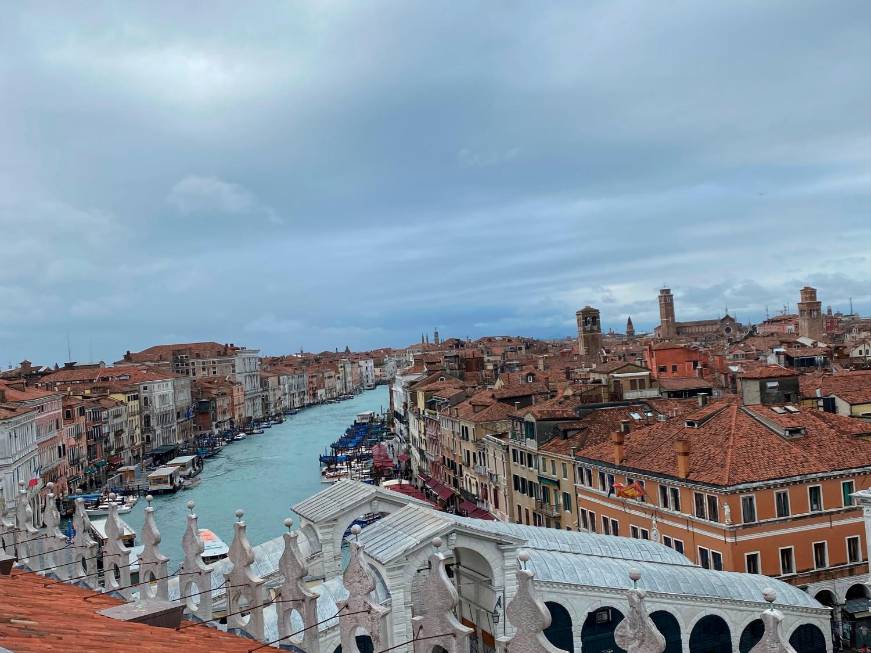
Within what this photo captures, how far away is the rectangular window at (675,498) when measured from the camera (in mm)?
20875

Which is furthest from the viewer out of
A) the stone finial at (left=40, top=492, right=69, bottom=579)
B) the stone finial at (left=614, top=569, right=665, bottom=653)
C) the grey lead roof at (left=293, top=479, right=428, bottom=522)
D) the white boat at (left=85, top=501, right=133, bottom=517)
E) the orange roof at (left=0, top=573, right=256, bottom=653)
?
the white boat at (left=85, top=501, right=133, bottom=517)

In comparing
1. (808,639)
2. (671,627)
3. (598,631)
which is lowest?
(808,639)

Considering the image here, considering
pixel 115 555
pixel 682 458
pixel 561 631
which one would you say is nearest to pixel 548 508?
pixel 682 458

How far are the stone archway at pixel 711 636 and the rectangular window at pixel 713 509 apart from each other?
3.66 m

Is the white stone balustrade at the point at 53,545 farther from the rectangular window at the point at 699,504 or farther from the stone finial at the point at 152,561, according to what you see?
the rectangular window at the point at 699,504

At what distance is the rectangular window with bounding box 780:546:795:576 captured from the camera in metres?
19.5

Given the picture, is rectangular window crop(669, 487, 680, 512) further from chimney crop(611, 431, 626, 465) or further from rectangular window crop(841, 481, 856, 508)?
rectangular window crop(841, 481, 856, 508)

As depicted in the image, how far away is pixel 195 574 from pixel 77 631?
2.86 meters

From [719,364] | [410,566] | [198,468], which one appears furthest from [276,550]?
[198,468]

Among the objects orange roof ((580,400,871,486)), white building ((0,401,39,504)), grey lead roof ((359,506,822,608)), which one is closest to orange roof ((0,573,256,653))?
grey lead roof ((359,506,822,608))

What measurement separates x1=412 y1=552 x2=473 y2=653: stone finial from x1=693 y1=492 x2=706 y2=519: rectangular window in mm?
16688

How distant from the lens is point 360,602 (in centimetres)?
507

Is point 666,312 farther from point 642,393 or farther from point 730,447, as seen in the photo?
point 730,447

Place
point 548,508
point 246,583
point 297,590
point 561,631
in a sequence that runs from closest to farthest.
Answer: point 297,590
point 246,583
point 561,631
point 548,508
